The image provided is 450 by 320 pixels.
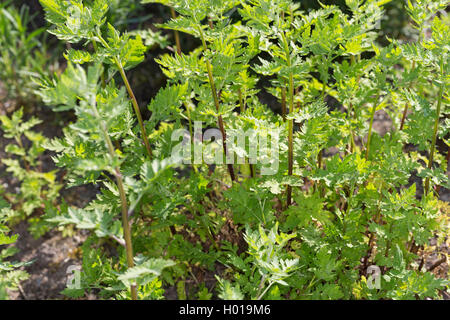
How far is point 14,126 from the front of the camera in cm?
272

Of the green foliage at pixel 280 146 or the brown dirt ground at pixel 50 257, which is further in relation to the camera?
the brown dirt ground at pixel 50 257

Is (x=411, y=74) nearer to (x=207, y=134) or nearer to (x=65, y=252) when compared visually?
(x=207, y=134)

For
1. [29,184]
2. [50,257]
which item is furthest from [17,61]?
[50,257]

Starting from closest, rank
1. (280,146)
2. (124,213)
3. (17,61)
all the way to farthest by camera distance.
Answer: (124,213), (280,146), (17,61)

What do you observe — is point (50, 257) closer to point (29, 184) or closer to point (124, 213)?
point (29, 184)

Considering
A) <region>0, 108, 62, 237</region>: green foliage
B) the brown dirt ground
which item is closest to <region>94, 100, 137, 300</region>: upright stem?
the brown dirt ground

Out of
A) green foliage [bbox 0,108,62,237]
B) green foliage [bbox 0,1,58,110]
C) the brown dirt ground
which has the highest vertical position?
green foliage [bbox 0,1,58,110]

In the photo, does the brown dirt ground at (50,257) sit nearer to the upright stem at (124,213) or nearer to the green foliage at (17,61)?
the green foliage at (17,61)

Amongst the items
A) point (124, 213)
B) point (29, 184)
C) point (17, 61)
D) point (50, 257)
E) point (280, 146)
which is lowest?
point (50, 257)

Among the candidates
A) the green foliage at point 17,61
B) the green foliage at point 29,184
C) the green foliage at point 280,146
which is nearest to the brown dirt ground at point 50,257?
the green foliage at point 29,184

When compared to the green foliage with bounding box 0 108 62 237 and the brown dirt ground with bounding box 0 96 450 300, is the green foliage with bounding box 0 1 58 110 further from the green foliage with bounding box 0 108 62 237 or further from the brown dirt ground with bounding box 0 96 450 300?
the brown dirt ground with bounding box 0 96 450 300

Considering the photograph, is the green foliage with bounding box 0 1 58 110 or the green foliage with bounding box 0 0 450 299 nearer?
the green foliage with bounding box 0 0 450 299

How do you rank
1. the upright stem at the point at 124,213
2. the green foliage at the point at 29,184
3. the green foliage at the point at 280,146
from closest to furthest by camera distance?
the upright stem at the point at 124,213, the green foliage at the point at 280,146, the green foliage at the point at 29,184
